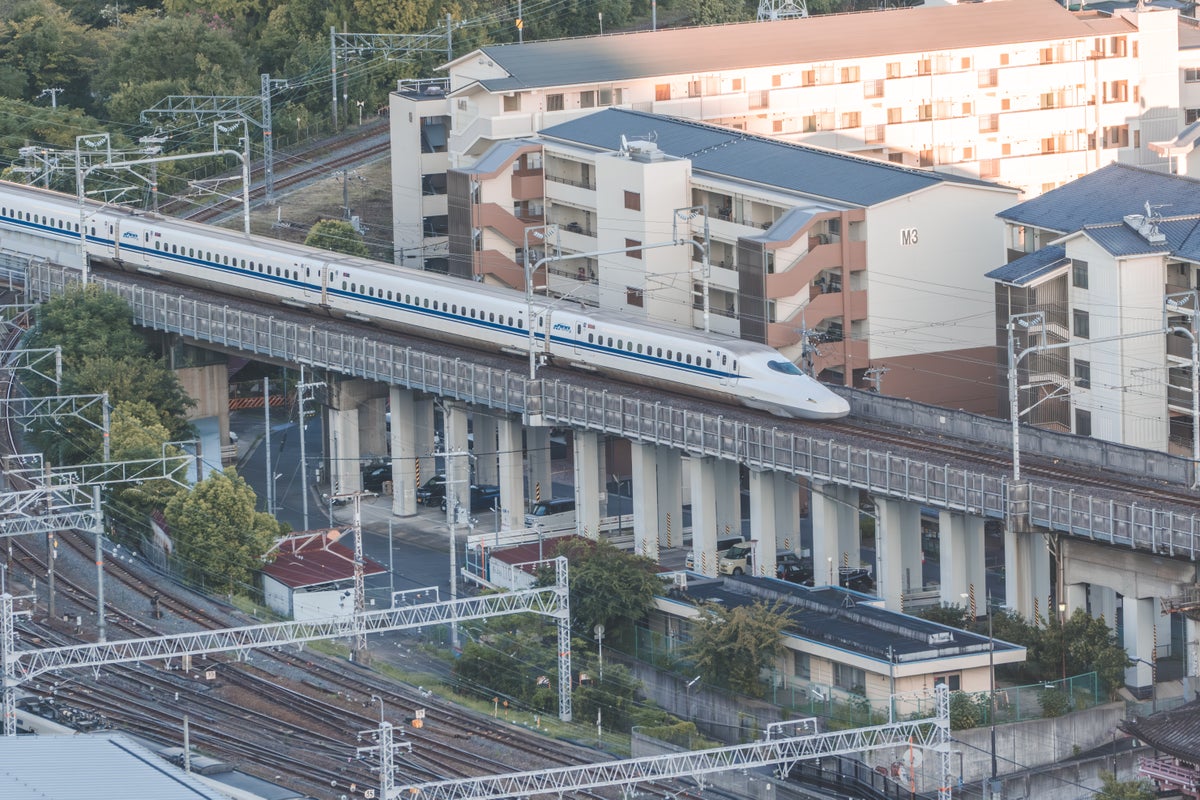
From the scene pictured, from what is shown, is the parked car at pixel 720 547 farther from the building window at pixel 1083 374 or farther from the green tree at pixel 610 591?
the building window at pixel 1083 374

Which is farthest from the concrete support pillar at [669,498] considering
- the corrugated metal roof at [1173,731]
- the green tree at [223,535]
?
the corrugated metal roof at [1173,731]

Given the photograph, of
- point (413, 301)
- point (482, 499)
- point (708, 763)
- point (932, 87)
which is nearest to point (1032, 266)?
point (482, 499)

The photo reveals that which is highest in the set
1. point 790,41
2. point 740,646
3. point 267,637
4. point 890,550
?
point 790,41

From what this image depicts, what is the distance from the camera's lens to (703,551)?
316 ft

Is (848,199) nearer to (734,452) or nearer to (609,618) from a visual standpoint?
(734,452)

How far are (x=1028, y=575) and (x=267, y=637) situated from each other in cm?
2416

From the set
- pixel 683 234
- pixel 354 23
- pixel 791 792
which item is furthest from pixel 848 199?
pixel 354 23

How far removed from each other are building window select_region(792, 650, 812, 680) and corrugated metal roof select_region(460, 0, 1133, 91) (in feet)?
166

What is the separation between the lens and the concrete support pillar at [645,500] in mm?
98812

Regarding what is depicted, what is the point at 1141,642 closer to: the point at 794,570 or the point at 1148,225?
the point at 794,570

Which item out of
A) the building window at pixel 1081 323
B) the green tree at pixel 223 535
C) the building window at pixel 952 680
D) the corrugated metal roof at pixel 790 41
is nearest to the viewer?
the building window at pixel 952 680

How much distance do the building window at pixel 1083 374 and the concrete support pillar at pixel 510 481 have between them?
68.4 feet

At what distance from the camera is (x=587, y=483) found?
101062mm

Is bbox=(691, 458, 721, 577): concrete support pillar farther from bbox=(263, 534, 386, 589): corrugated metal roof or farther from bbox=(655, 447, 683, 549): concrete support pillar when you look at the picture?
bbox=(263, 534, 386, 589): corrugated metal roof
